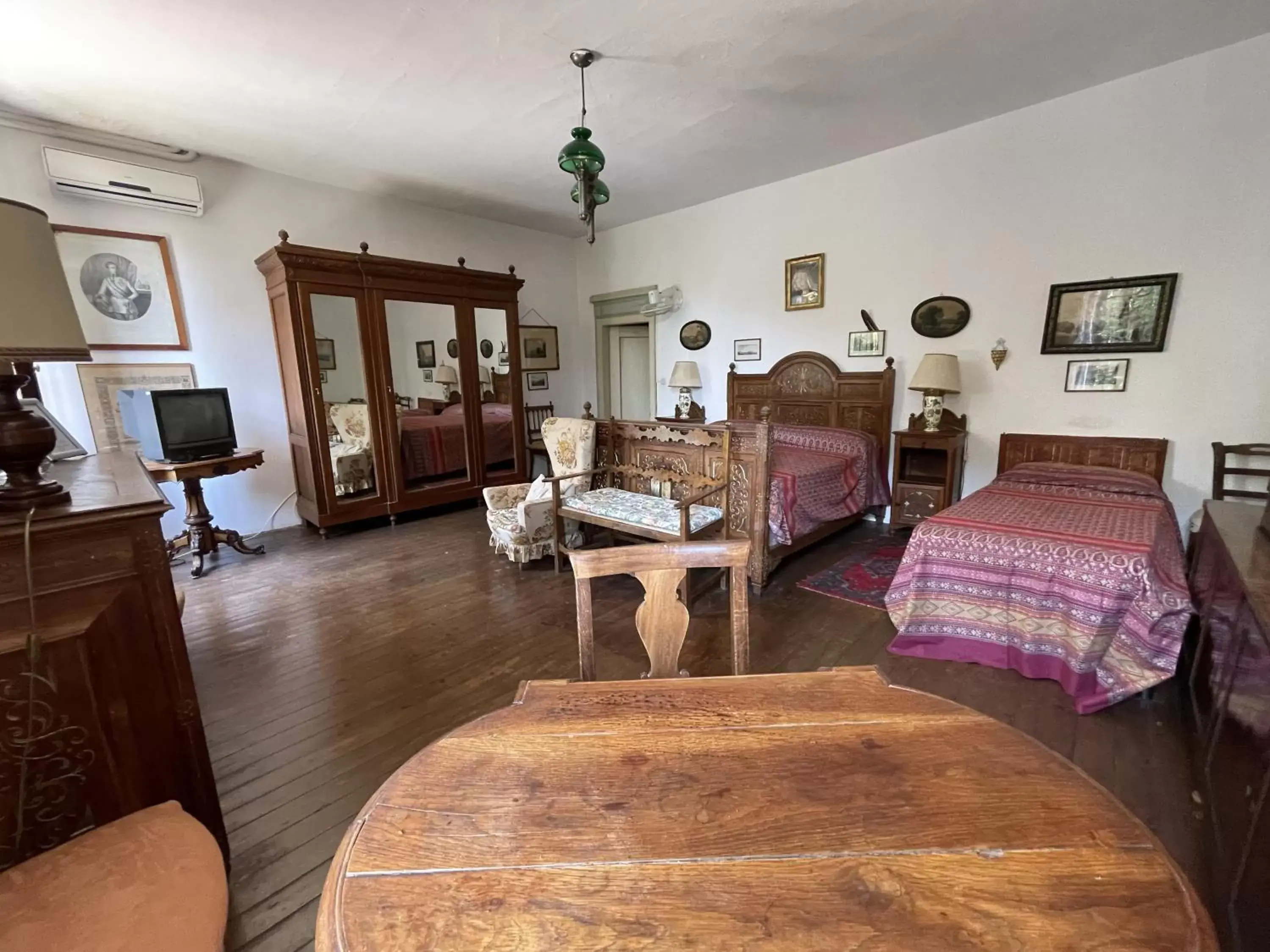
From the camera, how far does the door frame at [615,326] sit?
5.71 metres

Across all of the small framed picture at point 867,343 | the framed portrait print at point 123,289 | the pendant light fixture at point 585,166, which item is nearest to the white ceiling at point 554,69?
the pendant light fixture at point 585,166

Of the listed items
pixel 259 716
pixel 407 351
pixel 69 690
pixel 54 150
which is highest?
pixel 54 150

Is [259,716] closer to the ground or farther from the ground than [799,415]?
closer to the ground

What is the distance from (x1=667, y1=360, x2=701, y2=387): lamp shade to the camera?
5.06 metres

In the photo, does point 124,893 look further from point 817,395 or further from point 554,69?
point 817,395

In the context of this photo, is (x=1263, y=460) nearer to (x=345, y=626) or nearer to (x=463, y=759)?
(x=463, y=759)

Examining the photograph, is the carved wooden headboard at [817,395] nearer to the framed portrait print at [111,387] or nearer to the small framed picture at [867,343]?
the small framed picture at [867,343]

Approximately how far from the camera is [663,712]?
0.93 m

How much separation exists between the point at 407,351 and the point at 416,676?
2.95 m

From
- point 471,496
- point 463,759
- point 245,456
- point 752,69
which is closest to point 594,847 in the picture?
point 463,759

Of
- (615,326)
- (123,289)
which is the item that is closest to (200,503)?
(123,289)

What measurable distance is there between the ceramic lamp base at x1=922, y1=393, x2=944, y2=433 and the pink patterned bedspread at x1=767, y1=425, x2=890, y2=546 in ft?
1.40

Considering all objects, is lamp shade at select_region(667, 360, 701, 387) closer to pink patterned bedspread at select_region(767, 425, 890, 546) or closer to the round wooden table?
pink patterned bedspread at select_region(767, 425, 890, 546)

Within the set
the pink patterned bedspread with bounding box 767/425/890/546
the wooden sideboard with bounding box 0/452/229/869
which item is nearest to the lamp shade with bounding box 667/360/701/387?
the pink patterned bedspread with bounding box 767/425/890/546
